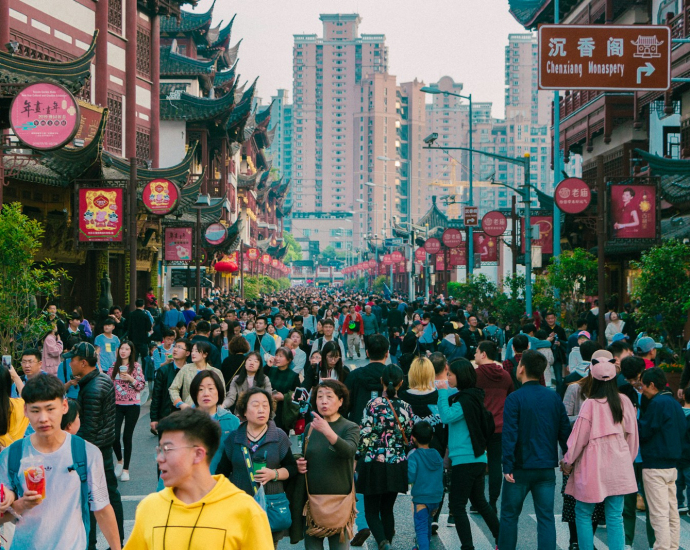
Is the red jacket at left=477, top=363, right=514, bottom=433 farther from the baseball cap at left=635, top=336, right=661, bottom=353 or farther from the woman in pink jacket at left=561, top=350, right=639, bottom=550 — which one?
the baseball cap at left=635, top=336, right=661, bottom=353

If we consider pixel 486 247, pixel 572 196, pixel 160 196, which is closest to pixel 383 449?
pixel 572 196

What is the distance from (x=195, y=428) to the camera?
3.57 m

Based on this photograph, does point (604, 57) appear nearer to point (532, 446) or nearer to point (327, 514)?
point (532, 446)

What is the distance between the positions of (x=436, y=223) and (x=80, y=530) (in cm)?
6894

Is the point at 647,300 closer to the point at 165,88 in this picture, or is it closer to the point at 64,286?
the point at 64,286

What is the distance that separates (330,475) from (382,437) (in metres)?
1.05

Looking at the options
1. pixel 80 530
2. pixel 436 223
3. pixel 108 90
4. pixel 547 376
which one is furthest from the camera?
pixel 436 223

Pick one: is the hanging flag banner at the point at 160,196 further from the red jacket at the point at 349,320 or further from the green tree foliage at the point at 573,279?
the green tree foliage at the point at 573,279

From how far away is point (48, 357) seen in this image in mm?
13953

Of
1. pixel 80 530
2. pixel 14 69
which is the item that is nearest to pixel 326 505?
pixel 80 530

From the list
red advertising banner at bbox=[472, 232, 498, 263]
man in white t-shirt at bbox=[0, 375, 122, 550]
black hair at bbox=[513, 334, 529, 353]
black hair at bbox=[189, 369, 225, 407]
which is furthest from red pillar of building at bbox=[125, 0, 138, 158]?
man in white t-shirt at bbox=[0, 375, 122, 550]

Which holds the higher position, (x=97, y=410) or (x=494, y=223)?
(x=494, y=223)

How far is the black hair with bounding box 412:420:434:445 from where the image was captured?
7.49 meters

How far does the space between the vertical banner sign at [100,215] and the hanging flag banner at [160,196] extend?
3.27 meters
